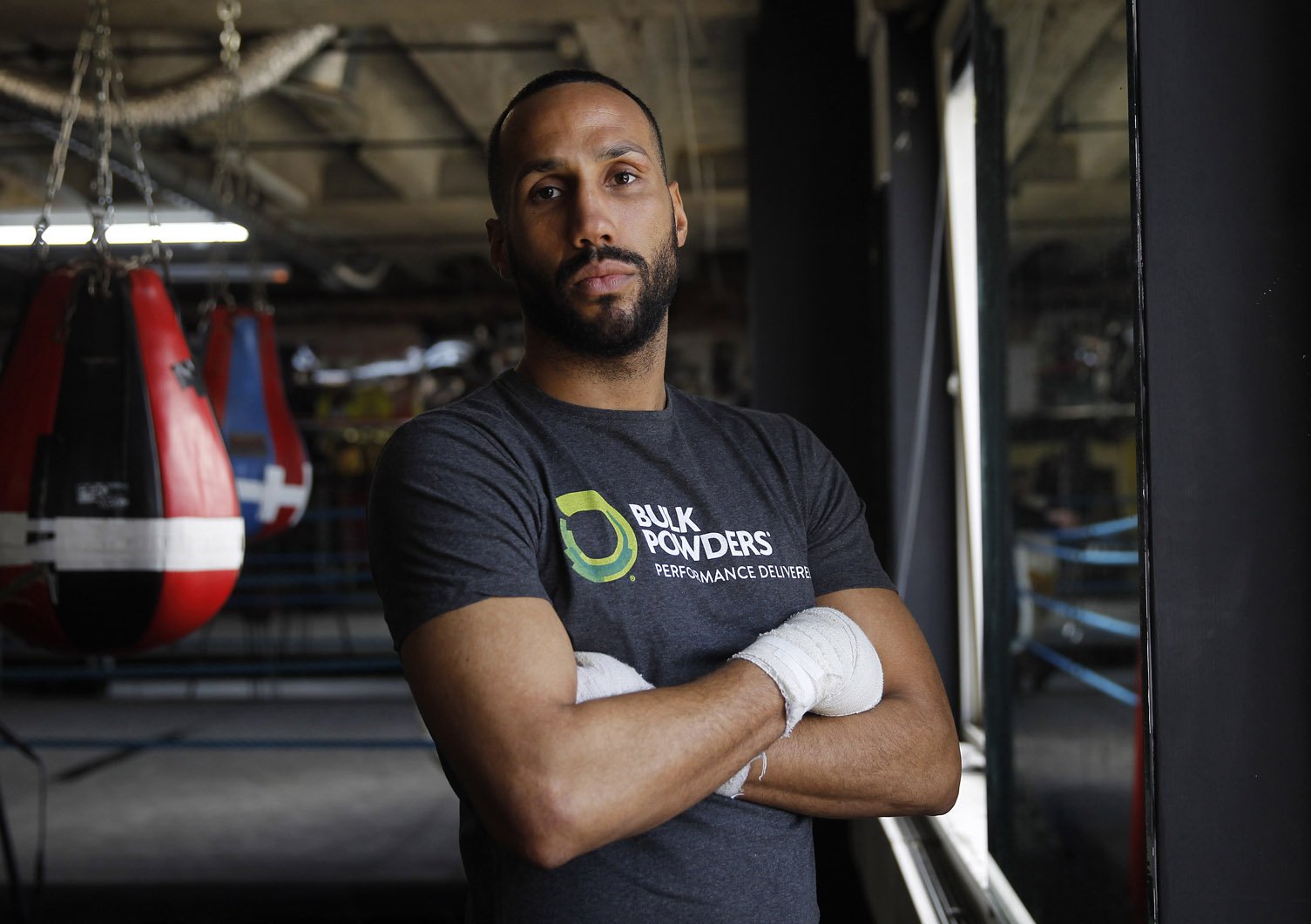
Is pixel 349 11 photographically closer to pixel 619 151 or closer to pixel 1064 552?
pixel 619 151

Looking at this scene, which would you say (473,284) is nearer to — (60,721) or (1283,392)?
(60,721)

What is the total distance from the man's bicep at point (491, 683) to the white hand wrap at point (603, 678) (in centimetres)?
2

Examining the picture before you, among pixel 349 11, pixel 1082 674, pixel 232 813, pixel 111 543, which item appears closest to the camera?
pixel 111 543

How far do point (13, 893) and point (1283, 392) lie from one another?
11.3ft

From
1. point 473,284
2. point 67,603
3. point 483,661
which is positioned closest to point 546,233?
point 483,661

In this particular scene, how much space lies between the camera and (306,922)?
3.41 metres

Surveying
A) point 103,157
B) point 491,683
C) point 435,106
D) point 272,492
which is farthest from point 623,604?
point 435,106

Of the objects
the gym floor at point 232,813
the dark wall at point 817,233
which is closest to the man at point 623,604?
the dark wall at point 817,233

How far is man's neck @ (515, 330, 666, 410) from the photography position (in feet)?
4.10

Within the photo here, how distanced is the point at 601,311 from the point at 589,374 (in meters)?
0.08

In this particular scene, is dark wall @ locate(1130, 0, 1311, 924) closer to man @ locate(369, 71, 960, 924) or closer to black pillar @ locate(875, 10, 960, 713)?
man @ locate(369, 71, 960, 924)

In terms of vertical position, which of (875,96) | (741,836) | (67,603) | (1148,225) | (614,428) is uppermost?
(875,96)

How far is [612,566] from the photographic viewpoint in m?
1.11

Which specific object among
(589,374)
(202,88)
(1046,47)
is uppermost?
(202,88)
